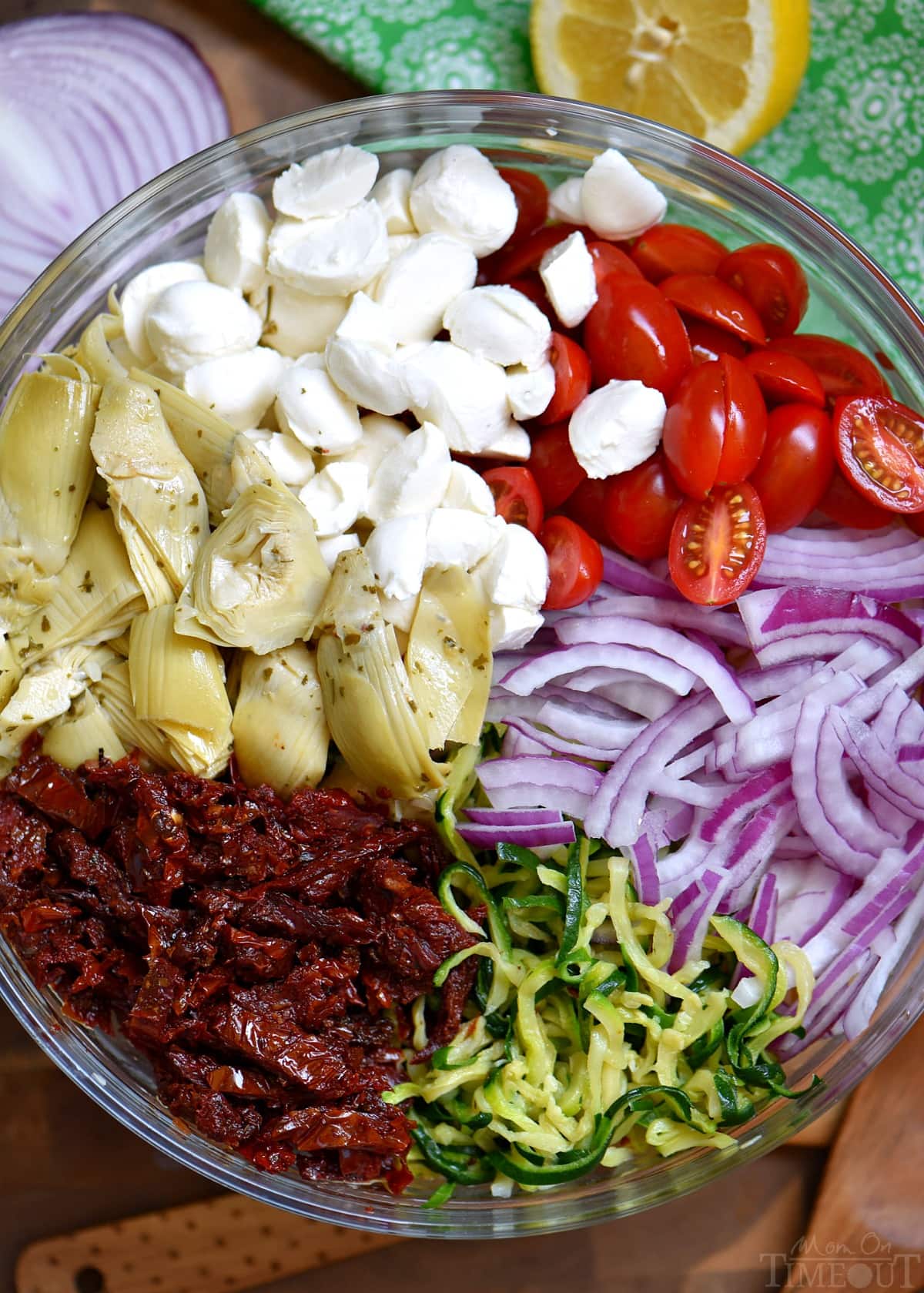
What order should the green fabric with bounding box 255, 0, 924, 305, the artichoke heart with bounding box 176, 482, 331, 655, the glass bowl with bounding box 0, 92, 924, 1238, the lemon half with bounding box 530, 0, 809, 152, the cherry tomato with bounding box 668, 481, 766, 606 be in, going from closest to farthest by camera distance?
1. the artichoke heart with bounding box 176, 482, 331, 655
2. the cherry tomato with bounding box 668, 481, 766, 606
3. the glass bowl with bounding box 0, 92, 924, 1238
4. the lemon half with bounding box 530, 0, 809, 152
5. the green fabric with bounding box 255, 0, 924, 305

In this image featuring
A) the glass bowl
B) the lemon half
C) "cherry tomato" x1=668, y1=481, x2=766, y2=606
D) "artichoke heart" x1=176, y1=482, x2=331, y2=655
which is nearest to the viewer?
"artichoke heart" x1=176, y1=482, x2=331, y2=655

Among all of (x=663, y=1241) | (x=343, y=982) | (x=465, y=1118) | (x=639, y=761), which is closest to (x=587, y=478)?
A: (x=639, y=761)

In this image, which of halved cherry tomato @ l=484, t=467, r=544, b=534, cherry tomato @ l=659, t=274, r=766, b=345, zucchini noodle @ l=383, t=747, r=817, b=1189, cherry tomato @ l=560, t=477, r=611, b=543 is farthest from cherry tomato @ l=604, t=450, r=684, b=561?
zucchini noodle @ l=383, t=747, r=817, b=1189

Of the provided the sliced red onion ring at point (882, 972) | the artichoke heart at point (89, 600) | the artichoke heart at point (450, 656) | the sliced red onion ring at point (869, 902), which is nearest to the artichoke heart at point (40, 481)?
the artichoke heart at point (89, 600)

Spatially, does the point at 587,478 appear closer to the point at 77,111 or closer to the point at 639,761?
the point at 639,761

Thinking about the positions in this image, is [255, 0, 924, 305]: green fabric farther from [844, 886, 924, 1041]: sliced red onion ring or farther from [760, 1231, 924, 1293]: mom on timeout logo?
[760, 1231, 924, 1293]: mom on timeout logo

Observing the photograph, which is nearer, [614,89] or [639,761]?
[639,761]
